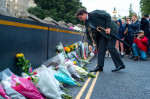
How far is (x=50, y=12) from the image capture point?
37250 mm

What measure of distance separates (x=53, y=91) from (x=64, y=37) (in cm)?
562

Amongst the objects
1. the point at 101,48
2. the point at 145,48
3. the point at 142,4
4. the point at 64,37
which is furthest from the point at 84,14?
the point at 142,4

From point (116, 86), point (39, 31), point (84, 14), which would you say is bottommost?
point (116, 86)

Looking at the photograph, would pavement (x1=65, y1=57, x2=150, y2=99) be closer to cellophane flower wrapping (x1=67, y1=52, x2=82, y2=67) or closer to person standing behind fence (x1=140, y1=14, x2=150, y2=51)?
cellophane flower wrapping (x1=67, y1=52, x2=82, y2=67)

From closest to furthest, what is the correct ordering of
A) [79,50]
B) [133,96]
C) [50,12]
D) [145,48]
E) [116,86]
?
[133,96]
[116,86]
[79,50]
[145,48]
[50,12]

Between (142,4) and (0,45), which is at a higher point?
(142,4)

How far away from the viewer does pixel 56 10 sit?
38000 mm

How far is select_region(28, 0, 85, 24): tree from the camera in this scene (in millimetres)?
37050

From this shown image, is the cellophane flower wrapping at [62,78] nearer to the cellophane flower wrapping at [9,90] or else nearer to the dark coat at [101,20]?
the cellophane flower wrapping at [9,90]

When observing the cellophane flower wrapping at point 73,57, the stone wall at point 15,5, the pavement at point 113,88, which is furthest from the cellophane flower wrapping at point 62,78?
the stone wall at point 15,5

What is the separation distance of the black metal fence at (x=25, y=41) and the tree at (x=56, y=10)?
95.3 feet

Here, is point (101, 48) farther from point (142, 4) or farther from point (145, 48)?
point (142, 4)

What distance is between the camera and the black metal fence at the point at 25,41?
4.79 meters

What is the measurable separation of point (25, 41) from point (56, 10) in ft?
108
